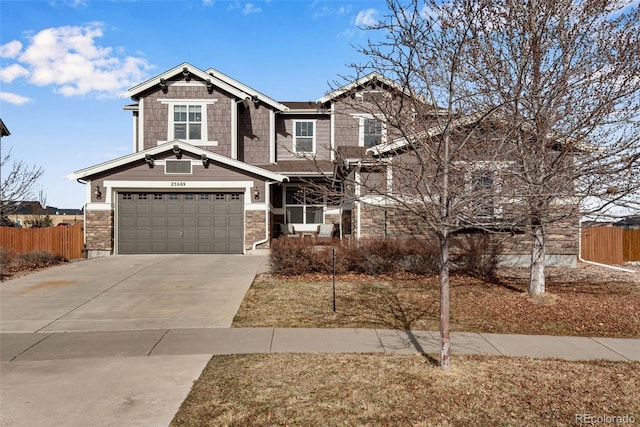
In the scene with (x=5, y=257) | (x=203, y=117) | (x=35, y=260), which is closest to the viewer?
(x=5, y=257)

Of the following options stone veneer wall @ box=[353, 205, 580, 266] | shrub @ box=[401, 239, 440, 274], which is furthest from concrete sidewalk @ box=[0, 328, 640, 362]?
stone veneer wall @ box=[353, 205, 580, 266]

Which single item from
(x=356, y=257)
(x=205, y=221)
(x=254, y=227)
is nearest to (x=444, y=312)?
(x=356, y=257)

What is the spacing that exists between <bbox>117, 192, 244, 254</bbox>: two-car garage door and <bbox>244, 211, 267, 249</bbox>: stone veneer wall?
0.92 feet

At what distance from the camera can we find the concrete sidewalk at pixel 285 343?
627 centimetres

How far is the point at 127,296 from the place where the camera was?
9836mm

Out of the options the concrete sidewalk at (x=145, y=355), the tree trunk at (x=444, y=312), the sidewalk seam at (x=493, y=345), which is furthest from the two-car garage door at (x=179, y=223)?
the tree trunk at (x=444, y=312)

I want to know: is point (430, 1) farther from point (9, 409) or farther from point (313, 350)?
point (9, 409)

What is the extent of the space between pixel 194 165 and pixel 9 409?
519 inches

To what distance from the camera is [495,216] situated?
586 centimetres

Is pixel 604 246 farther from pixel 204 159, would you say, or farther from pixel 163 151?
pixel 163 151

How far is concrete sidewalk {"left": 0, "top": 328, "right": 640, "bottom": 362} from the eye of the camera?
20.6ft

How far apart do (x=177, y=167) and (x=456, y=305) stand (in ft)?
39.3

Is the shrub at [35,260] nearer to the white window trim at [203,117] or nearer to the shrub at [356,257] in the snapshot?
the white window trim at [203,117]

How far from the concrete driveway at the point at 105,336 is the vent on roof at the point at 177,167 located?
4.31 m
